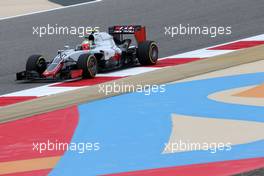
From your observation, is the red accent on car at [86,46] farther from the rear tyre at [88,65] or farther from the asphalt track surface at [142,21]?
the asphalt track surface at [142,21]

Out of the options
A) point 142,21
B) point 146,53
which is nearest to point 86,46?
point 146,53

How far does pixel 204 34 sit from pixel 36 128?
9.14 m

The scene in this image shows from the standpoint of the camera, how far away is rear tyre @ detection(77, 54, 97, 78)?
46.4 ft

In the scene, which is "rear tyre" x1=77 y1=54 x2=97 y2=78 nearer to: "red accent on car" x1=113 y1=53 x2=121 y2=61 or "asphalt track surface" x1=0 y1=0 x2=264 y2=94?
"red accent on car" x1=113 y1=53 x2=121 y2=61

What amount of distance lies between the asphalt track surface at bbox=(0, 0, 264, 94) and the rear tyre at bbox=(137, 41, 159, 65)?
4.74 ft

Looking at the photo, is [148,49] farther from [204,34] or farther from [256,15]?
[256,15]

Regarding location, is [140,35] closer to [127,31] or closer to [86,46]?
[127,31]

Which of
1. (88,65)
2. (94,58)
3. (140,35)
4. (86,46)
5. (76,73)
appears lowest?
(76,73)

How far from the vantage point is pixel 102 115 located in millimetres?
11102

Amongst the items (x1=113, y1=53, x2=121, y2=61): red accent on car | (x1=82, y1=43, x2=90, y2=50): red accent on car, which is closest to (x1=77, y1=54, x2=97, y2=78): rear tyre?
(x1=82, y1=43, x2=90, y2=50): red accent on car

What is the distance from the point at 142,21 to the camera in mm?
20750

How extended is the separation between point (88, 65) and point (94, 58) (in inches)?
8.6

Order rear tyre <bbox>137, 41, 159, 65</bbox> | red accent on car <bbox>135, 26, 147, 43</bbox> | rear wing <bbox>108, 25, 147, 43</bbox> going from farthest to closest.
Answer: red accent on car <bbox>135, 26, 147, 43</bbox> < rear wing <bbox>108, 25, 147, 43</bbox> < rear tyre <bbox>137, 41, 159, 65</bbox>

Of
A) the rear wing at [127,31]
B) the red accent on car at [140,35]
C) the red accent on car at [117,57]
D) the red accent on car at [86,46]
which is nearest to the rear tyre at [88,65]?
the red accent on car at [86,46]
